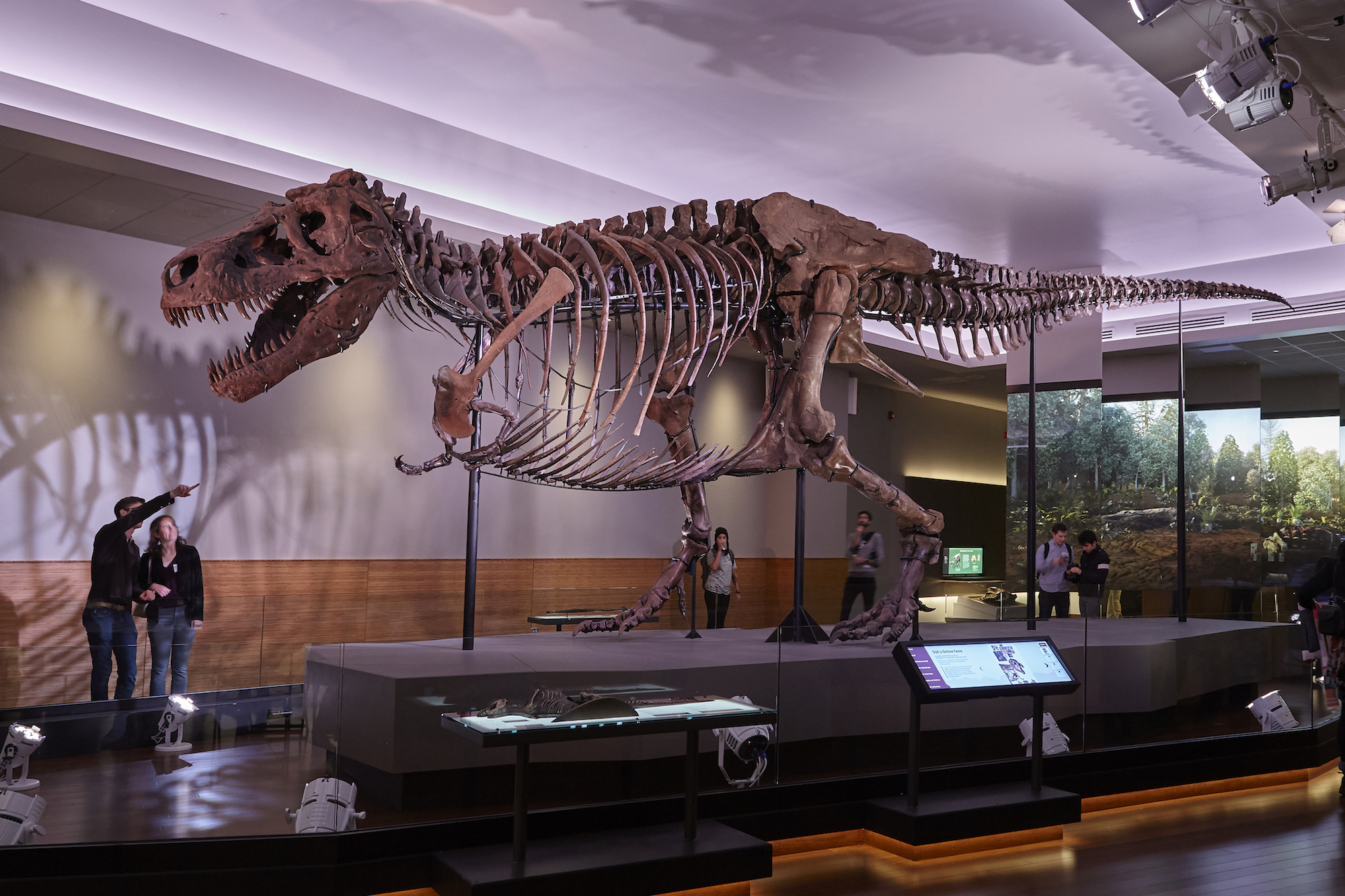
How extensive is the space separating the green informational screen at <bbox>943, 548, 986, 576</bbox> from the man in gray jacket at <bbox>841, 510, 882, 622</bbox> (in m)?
8.69

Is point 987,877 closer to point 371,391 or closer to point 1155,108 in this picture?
point 1155,108

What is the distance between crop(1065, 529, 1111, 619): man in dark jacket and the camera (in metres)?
9.30

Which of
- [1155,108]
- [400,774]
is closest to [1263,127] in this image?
[1155,108]

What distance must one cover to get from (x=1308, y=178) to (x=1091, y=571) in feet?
14.5

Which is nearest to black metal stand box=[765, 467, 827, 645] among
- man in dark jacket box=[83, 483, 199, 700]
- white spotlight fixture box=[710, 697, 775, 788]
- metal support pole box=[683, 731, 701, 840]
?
white spotlight fixture box=[710, 697, 775, 788]

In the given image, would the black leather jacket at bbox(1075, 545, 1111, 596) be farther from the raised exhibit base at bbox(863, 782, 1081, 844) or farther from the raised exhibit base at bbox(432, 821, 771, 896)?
the raised exhibit base at bbox(432, 821, 771, 896)

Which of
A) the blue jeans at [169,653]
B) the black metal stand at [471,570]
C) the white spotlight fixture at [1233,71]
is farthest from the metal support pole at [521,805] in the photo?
the white spotlight fixture at [1233,71]

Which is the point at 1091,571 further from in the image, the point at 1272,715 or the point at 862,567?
the point at 1272,715

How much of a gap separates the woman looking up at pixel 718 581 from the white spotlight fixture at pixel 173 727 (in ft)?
12.3

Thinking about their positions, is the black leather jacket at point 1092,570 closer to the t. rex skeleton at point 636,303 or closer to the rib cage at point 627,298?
the t. rex skeleton at point 636,303

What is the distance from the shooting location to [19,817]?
346 centimetres

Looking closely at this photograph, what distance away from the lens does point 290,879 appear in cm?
362

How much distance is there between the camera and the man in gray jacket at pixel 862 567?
7742 mm

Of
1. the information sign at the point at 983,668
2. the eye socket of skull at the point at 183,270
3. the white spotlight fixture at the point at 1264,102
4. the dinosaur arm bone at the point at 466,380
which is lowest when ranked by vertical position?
the information sign at the point at 983,668
